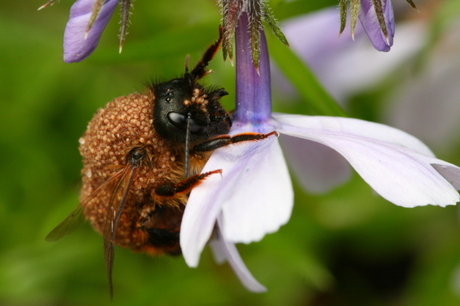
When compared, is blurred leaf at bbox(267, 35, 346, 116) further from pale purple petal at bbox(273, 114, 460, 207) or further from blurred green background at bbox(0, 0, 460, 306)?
blurred green background at bbox(0, 0, 460, 306)

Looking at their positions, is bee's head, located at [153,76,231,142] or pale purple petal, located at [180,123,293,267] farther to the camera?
bee's head, located at [153,76,231,142]

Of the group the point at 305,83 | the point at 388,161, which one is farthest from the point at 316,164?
the point at 388,161

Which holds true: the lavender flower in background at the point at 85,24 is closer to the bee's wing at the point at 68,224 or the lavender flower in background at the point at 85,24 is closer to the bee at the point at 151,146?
the bee at the point at 151,146

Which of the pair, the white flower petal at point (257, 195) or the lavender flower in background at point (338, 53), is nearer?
the white flower petal at point (257, 195)

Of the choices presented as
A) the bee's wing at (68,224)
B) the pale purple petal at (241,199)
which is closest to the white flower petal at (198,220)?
the pale purple petal at (241,199)

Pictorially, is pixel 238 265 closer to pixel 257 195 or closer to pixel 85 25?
pixel 257 195

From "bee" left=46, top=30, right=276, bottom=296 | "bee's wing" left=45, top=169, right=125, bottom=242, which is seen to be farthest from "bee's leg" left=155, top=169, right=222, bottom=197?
"bee's wing" left=45, top=169, right=125, bottom=242

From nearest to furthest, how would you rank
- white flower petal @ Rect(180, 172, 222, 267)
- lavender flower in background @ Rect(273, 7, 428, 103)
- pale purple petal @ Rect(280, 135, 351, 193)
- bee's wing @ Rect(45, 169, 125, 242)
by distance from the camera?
white flower petal @ Rect(180, 172, 222, 267)
bee's wing @ Rect(45, 169, 125, 242)
pale purple petal @ Rect(280, 135, 351, 193)
lavender flower in background @ Rect(273, 7, 428, 103)

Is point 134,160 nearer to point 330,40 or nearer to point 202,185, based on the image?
point 202,185
